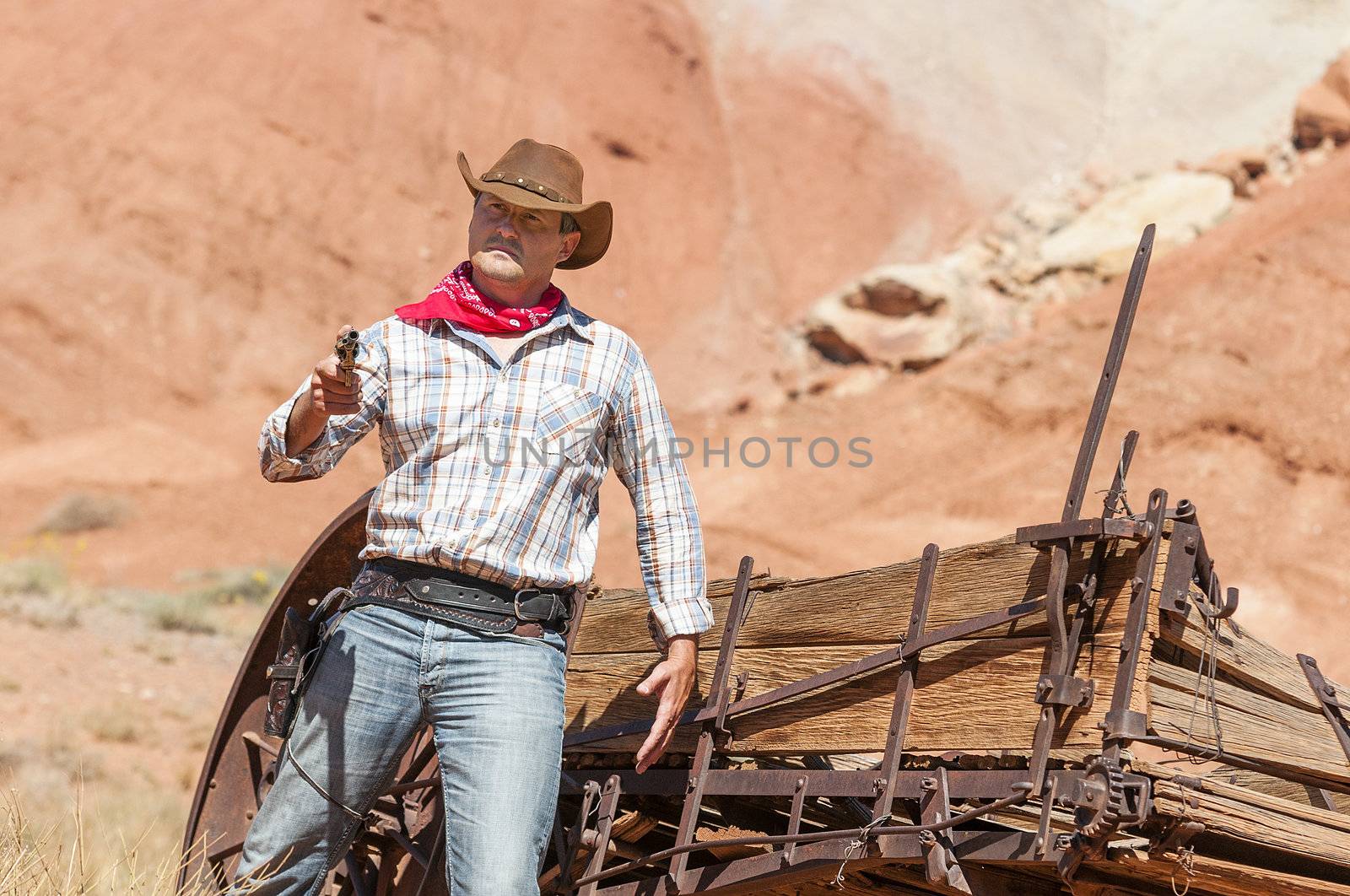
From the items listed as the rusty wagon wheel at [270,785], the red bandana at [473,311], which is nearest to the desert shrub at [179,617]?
the rusty wagon wheel at [270,785]

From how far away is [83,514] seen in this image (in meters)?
17.3

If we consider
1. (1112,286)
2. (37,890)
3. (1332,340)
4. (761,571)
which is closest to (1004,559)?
(761,571)

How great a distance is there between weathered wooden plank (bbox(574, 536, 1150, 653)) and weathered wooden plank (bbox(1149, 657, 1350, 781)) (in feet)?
0.56

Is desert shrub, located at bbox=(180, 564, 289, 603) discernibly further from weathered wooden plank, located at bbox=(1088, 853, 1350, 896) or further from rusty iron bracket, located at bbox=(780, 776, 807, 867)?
weathered wooden plank, located at bbox=(1088, 853, 1350, 896)

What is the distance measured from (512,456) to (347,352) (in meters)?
0.41

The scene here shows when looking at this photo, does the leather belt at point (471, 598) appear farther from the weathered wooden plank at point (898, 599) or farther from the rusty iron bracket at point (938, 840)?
the rusty iron bracket at point (938, 840)

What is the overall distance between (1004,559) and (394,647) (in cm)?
122

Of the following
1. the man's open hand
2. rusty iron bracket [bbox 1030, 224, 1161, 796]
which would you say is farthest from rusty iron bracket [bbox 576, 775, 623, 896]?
rusty iron bracket [bbox 1030, 224, 1161, 796]

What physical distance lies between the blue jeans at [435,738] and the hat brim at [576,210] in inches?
34.8

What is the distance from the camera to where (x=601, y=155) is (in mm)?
27266

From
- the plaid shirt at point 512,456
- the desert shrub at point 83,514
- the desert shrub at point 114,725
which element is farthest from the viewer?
the desert shrub at point 83,514

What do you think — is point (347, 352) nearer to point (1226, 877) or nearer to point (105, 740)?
point (1226, 877)

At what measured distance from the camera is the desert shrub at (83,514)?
17125mm

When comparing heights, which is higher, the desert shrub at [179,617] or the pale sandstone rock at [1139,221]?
the pale sandstone rock at [1139,221]
